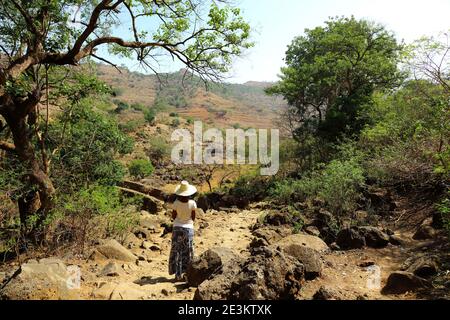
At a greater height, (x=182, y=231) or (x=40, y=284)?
(x=182, y=231)

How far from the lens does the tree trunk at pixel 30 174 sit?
689 cm

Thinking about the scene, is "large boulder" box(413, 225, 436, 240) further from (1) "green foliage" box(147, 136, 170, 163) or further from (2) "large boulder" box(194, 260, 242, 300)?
(1) "green foliage" box(147, 136, 170, 163)

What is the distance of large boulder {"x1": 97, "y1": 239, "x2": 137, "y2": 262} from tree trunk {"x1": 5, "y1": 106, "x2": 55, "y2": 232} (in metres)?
1.34

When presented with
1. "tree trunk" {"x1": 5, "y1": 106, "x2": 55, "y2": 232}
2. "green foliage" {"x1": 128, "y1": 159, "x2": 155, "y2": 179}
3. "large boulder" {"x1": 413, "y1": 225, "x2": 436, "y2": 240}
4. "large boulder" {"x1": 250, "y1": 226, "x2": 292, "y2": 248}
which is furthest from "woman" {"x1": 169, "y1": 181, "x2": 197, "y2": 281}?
"green foliage" {"x1": 128, "y1": 159, "x2": 155, "y2": 179}

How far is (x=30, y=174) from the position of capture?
707 cm

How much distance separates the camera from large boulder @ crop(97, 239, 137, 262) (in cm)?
678

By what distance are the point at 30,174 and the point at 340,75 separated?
59.3 ft

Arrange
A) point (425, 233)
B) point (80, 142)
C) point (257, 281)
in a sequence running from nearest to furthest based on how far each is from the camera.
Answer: point (257, 281)
point (425, 233)
point (80, 142)

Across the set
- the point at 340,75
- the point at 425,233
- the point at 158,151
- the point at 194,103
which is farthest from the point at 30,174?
the point at 194,103

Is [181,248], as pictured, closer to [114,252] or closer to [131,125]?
[114,252]

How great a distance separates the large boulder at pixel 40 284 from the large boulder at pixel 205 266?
5.18 feet

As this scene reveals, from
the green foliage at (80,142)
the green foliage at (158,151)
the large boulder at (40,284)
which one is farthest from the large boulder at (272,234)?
the green foliage at (158,151)

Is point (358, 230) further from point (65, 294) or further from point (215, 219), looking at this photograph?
point (215, 219)

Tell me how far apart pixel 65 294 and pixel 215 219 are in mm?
9674
